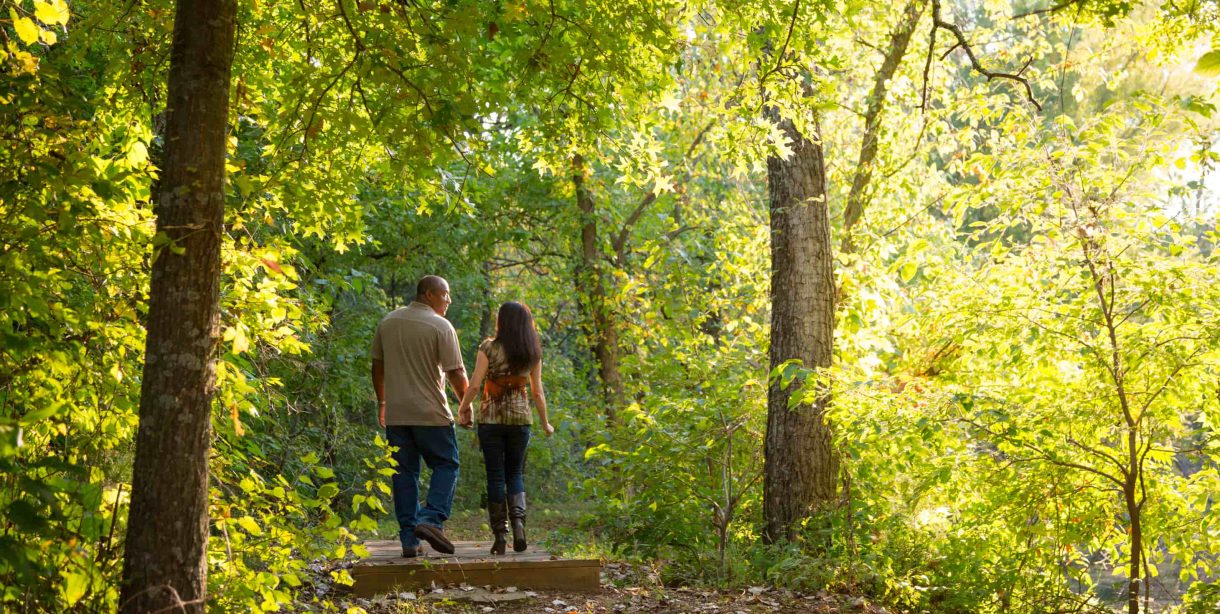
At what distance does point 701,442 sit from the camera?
894cm

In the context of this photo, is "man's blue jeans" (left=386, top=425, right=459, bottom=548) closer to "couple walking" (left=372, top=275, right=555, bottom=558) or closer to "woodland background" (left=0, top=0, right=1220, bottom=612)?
"couple walking" (left=372, top=275, right=555, bottom=558)

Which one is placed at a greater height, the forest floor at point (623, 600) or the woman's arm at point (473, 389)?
the woman's arm at point (473, 389)

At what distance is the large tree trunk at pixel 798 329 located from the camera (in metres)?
8.37

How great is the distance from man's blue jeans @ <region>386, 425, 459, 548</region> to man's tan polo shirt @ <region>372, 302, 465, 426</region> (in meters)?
0.10

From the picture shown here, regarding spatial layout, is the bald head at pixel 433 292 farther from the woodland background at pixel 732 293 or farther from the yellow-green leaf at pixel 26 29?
the yellow-green leaf at pixel 26 29

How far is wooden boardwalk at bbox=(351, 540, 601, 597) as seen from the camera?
21.6ft

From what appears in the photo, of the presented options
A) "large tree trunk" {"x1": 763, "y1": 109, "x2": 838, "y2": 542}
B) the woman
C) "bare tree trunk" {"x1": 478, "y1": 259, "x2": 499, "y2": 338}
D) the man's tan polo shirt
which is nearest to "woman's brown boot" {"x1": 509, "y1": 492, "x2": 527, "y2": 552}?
the woman

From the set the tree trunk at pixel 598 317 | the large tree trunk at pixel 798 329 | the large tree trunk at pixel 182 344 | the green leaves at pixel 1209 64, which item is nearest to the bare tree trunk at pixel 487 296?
the tree trunk at pixel 598 317

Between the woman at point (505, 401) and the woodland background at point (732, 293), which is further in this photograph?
the woman at point (505, 401)

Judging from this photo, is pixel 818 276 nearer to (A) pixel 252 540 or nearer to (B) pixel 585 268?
(A) pixel 252 540

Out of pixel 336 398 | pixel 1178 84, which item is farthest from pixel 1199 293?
pixel 1178 84

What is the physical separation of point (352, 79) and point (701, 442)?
4373 mm

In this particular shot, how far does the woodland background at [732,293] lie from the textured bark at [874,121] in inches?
1.4

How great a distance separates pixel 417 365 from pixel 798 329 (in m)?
3.27
